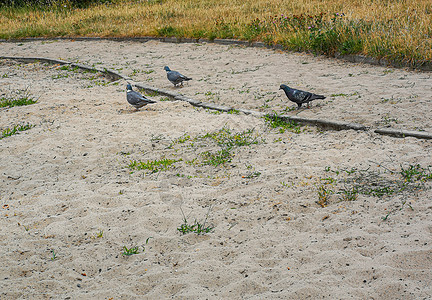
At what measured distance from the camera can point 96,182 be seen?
5020mm

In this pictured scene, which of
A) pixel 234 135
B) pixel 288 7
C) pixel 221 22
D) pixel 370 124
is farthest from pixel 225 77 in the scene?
pixel 288 7

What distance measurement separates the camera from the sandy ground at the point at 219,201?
3152 mm

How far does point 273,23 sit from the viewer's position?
13.3 m

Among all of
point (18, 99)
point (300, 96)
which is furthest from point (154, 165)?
point (18, 99)

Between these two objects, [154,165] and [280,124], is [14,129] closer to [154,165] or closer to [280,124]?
[154,165]

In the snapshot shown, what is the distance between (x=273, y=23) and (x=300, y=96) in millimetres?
7278

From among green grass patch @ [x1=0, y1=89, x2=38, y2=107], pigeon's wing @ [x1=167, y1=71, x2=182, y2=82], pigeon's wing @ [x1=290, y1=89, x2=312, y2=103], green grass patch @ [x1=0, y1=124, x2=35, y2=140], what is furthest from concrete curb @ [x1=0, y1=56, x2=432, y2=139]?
green grass patch @ [x1=0, y1=124, x2=35, y2=140]

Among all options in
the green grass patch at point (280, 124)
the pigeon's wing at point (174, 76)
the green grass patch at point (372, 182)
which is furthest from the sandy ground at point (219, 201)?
the pigeon's wing at point (174, 76)

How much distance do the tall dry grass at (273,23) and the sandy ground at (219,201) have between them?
5.85ft

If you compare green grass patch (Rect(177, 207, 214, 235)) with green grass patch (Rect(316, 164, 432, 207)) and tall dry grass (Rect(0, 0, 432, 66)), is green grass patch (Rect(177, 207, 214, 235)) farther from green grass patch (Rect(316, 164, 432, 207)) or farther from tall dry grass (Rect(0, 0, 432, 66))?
tall dry grass (Rect(0, 0, 432, 66))

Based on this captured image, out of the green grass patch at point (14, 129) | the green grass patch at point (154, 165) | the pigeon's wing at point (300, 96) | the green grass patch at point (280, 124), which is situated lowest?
the green grass patch at point (14, 129)

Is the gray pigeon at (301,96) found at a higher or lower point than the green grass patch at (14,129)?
higher

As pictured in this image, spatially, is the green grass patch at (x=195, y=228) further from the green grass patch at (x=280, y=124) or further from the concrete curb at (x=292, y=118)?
the concrete curb at (x=292, y=118)

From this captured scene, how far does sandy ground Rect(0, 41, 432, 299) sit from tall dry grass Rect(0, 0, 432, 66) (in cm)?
178
